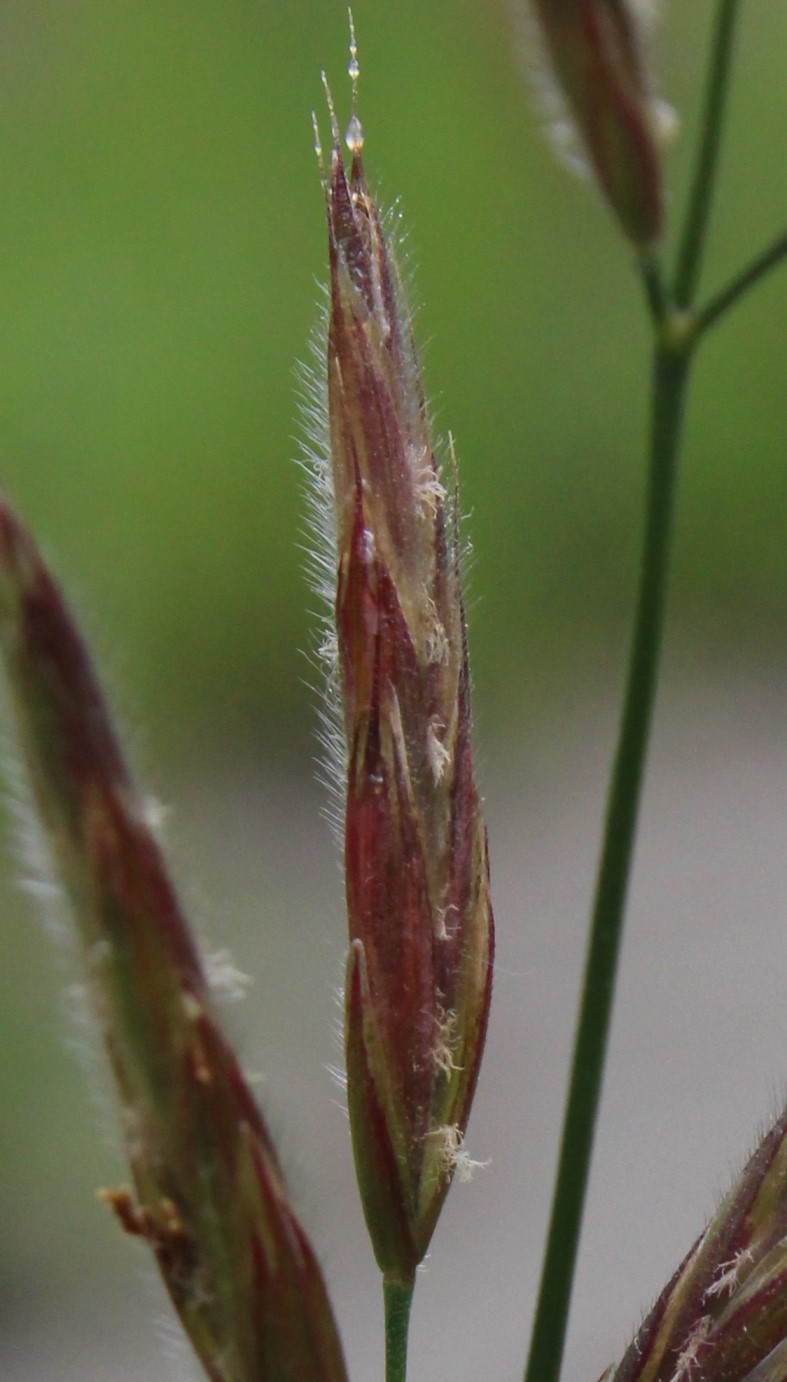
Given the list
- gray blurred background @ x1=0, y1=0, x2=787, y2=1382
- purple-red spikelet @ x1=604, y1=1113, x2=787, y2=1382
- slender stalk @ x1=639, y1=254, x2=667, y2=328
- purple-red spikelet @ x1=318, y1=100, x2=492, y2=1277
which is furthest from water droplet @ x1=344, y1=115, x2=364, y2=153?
gray blurred background @ x1=0, y1=0, x2=787, y2=1382

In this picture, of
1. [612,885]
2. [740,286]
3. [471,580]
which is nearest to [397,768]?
[612,885]

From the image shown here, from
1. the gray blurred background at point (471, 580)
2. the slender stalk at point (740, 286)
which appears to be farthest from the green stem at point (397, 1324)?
the gray blurred background at point (471, 580)

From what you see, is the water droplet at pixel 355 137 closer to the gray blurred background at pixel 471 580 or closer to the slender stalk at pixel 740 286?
the slender stalk at pixel 740 286

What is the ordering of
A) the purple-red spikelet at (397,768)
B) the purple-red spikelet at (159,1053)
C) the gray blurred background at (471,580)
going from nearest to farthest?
the purple-red spikelet at (159,1053), the purple-red spikelet at (397,768), the gray blurred background at (471,580)

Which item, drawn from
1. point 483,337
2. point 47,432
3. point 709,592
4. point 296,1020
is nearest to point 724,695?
point 709,592

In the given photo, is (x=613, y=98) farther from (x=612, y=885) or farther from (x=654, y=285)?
(x=612, y=885)

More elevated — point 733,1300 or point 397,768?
point 397,768

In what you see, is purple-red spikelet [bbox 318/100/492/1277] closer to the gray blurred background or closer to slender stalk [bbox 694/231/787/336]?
slender stalk [bbox 694/231/787/336]
